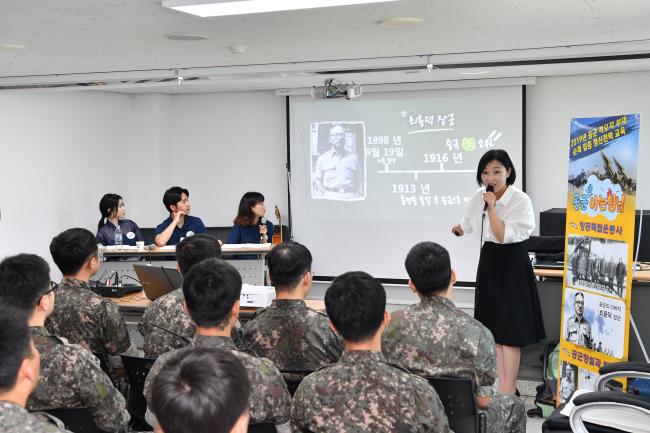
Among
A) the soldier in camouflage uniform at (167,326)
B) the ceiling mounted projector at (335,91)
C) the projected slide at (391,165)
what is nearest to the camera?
the soldier in camouflage uniform at (167,326)

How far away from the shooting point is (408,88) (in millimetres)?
7840

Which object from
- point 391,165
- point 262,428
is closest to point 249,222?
point 391,165

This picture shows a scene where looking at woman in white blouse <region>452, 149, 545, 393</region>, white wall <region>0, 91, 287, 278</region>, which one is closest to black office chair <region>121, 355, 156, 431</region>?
woman in white blouse <region>452, 149, 545, 393</region>

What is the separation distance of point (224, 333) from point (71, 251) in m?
1.27

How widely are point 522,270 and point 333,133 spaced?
4149mm

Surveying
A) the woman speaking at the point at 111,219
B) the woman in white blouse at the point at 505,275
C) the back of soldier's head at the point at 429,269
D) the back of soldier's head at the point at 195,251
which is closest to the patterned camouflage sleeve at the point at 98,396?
the back of soldier's head at the point at 195,251

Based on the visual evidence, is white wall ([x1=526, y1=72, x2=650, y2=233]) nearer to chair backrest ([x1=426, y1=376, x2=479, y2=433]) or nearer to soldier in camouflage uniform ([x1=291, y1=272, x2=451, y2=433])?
chair backrest ([x1=426, y1=376, x2=479, y2=433])

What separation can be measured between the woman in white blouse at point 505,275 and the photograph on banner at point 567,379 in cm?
26

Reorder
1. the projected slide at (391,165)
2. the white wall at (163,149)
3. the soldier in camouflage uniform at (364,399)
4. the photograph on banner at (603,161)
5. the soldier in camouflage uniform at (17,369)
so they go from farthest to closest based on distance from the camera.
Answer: the projected slide at (391,165), the white wall at (163,149), the photograph on banner at (603,161), the soldier in camouflage uniform at (364,399), the soldier in camouflage uniform at (17,369)

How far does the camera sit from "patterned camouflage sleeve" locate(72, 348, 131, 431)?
250 centimetres

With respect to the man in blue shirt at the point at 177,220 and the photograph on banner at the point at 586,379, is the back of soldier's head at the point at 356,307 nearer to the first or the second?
the photograph on banner at the point at 586,379

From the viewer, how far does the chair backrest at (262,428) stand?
2334 mm

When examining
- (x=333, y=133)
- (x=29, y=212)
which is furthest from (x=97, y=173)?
(x=333, y=133)

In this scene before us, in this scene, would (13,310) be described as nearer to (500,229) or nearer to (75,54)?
(500,229)
